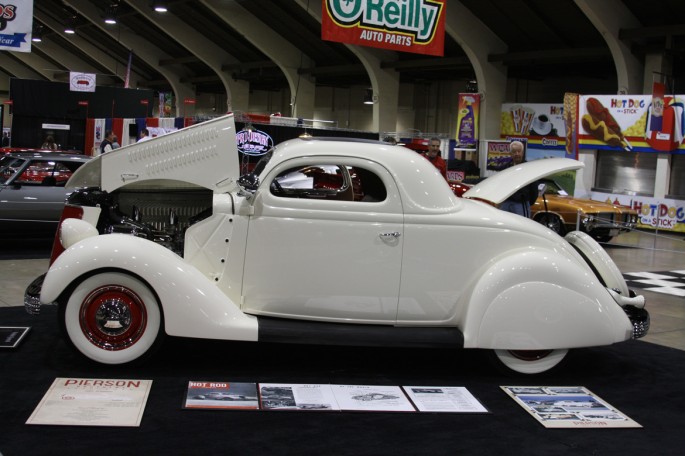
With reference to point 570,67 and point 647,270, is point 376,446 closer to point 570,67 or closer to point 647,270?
point 647,270

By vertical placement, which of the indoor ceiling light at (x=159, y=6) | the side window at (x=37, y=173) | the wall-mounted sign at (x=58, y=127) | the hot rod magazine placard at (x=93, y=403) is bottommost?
the hot rod magazine placard at (x=93, y=403)

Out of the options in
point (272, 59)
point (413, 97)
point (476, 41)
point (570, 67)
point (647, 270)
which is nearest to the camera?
point (647, 270)

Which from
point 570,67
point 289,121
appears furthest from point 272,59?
point 289,121

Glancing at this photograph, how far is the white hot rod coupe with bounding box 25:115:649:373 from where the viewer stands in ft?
16.1

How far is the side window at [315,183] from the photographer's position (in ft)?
18.3

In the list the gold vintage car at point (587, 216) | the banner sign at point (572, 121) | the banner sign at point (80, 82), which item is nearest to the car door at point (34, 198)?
the gold vintage car at point (587, 216)

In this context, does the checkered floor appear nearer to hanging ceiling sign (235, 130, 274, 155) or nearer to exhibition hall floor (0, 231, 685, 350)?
exhibition hall floor (0, 231, 685, 350)

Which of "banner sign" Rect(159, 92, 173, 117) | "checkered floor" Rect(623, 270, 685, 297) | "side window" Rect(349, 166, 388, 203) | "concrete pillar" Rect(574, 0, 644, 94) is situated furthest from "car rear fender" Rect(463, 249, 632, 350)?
"banner sign" Rect(159, 92, 173, 117)

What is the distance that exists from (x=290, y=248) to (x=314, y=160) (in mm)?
666

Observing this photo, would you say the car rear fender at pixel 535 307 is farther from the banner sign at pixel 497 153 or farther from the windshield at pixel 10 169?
the banner sign at pixel 497 153

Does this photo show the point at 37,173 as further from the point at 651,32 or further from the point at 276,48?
the point at 276,48

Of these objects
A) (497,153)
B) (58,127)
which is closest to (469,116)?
(497,153)

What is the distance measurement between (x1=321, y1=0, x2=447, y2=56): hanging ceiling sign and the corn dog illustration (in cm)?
896

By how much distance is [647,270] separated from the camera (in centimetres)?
1125
